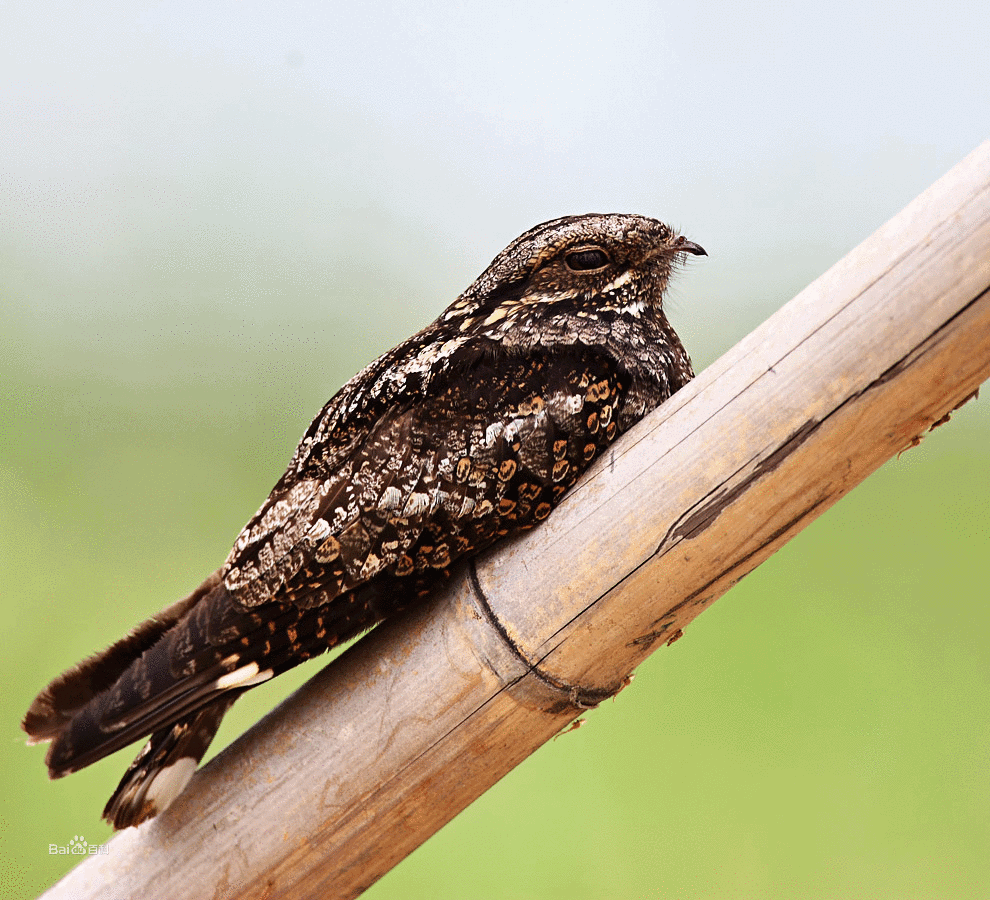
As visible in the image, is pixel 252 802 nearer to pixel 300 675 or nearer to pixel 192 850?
pixel 192 850

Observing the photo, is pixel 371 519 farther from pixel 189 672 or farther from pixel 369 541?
pixel 189 672

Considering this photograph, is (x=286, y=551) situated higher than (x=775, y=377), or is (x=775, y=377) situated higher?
(x=286, y=551)

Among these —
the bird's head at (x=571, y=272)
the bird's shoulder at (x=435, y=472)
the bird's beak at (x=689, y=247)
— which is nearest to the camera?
the bird's shoulder at (x=435, y=472)

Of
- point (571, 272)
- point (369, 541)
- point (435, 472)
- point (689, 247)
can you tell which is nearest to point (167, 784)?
point (369, 541)

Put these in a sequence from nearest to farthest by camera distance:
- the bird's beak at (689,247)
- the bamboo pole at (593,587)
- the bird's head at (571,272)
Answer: the bamboo pole at (593,587), the bird's head at (571,272), the bird's beak at (689,247)

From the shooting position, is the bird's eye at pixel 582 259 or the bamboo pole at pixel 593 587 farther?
the bird's eye at pixel 582 259

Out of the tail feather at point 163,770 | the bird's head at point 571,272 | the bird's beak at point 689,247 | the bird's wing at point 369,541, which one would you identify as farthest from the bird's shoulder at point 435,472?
the bird's beak at point 689,247

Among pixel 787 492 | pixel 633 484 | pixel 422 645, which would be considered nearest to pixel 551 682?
pixel 422 645

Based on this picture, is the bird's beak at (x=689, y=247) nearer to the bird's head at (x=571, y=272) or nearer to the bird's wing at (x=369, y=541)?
the bird's head at (x=571, y=272)
